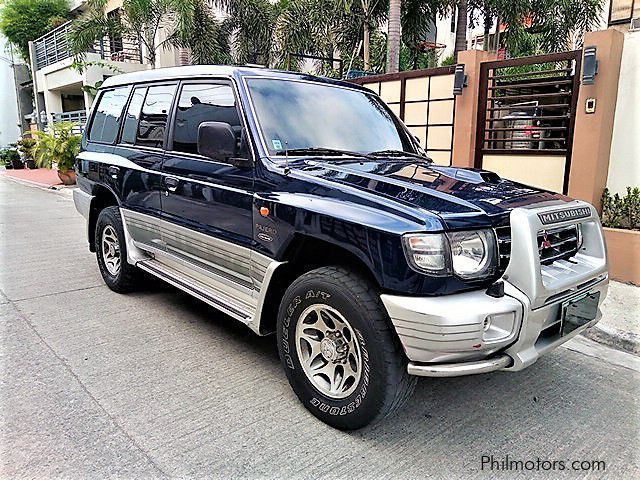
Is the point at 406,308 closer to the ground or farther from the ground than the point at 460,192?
closer to the ground

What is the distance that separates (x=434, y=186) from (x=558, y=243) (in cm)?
76

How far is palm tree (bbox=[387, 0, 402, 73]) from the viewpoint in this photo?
11.5 m

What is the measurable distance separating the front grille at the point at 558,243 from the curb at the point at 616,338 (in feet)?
5.13

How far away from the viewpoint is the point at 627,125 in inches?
227

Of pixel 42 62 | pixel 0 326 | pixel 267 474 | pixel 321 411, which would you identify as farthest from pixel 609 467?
pixel 42 62

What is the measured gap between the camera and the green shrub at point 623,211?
17.9 feet

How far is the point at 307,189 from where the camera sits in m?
2.88

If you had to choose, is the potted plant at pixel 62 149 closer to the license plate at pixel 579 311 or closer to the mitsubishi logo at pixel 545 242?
the mitsubishi logo at pixel 545 242

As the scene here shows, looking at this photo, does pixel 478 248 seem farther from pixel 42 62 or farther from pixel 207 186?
pixel 42 62

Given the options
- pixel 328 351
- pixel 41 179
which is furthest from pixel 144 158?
pixel 41 179

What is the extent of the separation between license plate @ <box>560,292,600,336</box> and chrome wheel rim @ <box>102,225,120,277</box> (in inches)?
159

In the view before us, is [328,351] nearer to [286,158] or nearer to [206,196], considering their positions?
[286,158]

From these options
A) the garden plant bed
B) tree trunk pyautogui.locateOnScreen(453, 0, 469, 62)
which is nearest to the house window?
Result: tree trunk pyautogui.locateOnScreen(453, 0, 469, 62)

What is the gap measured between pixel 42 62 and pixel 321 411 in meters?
28.9
